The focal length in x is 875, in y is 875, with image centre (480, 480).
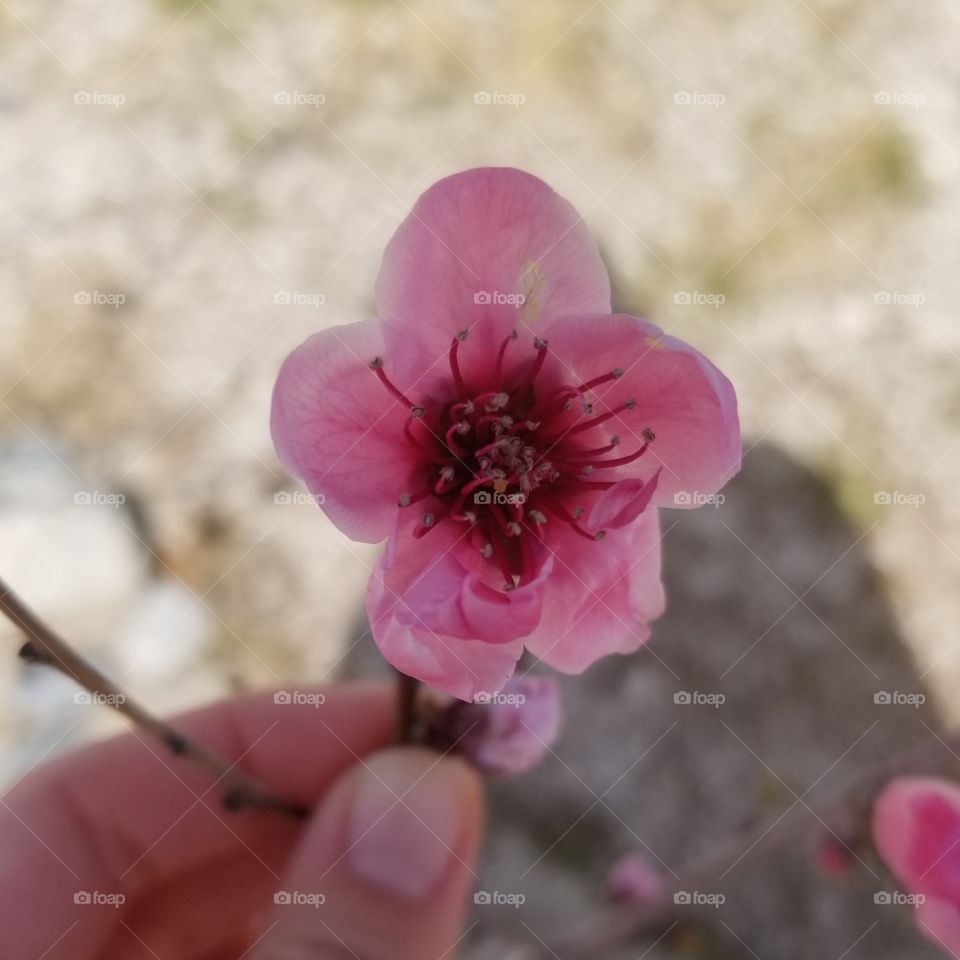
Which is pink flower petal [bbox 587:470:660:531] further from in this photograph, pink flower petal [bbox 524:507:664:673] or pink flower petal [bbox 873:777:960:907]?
pink flower petal [bbox 873:777:960:907]

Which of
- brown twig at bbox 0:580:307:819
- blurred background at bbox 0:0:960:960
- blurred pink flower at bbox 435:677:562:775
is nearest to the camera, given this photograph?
brown twig at bbox 0:580:307:819

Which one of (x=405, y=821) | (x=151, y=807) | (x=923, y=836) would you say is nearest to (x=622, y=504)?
(x=405, y=821)

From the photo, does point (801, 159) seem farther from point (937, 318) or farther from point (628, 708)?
point (628, 708)

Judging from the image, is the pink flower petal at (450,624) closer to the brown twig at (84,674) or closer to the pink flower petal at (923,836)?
the brown twig at (84,674)

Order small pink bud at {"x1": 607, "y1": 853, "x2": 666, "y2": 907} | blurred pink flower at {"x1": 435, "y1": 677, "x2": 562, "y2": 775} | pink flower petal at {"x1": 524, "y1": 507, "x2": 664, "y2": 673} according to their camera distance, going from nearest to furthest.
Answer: pink flower petal at {"x1": 524, "y1": 507, "x2": 664, "y2": 673}, blurred pink flower at {"x1": 435, "y1": 677, "x2": 562, "y2": 775}, small pink bud at {"x1": 607, "y1": 853, "x2": 666, "y2": 907}

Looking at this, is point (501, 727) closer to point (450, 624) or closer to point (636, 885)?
point (450, 624)

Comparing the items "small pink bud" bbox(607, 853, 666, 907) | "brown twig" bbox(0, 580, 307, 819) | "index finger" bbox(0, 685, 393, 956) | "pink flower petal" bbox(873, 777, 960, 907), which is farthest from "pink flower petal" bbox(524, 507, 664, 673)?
"small pink bud" bbox(607, 853, 666, 907)
